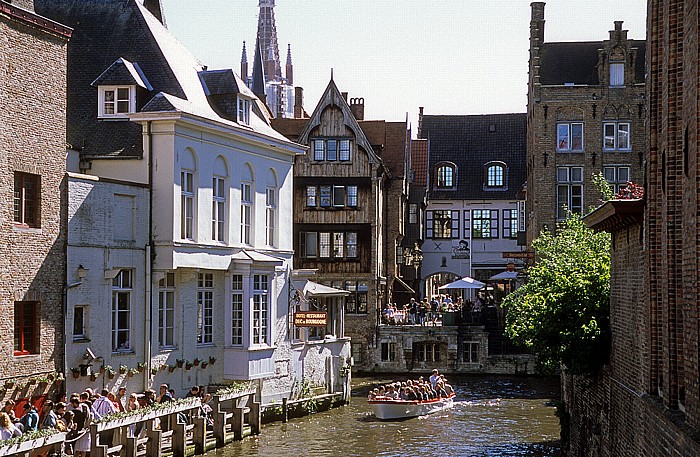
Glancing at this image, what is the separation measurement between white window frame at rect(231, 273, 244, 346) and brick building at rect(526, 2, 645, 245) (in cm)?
2306

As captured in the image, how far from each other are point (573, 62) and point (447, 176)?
19255mm

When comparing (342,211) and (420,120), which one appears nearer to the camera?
(342,211)

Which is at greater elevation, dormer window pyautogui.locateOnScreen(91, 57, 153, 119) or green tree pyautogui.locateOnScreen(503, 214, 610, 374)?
dormer window pyautogui.locateOnScreen(91, 57, 153, 119)

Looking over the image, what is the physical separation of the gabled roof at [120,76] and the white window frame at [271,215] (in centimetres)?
650

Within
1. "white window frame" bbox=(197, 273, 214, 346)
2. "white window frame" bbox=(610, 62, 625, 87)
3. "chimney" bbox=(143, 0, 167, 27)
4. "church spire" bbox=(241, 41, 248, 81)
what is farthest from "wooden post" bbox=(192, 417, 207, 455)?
"church spire" bbox=(241, 41, 248, 81)

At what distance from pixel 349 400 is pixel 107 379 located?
15.3m

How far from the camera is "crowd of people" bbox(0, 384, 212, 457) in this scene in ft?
71.9

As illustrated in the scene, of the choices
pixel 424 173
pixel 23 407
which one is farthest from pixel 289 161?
pixel 424 173

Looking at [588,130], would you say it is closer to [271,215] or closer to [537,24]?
[537,24]

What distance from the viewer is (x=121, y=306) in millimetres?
28859

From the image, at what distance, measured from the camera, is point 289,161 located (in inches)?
1505

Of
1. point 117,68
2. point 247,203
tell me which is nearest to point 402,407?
point 247,203

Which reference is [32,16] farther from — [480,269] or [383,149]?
[480,269]

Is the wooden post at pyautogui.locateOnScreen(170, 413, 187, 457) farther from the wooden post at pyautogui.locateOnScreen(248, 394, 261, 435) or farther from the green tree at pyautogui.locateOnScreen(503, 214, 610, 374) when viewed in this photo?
the green tree at pyautogui.locateOnScreen(503, 214, 610, 374)
